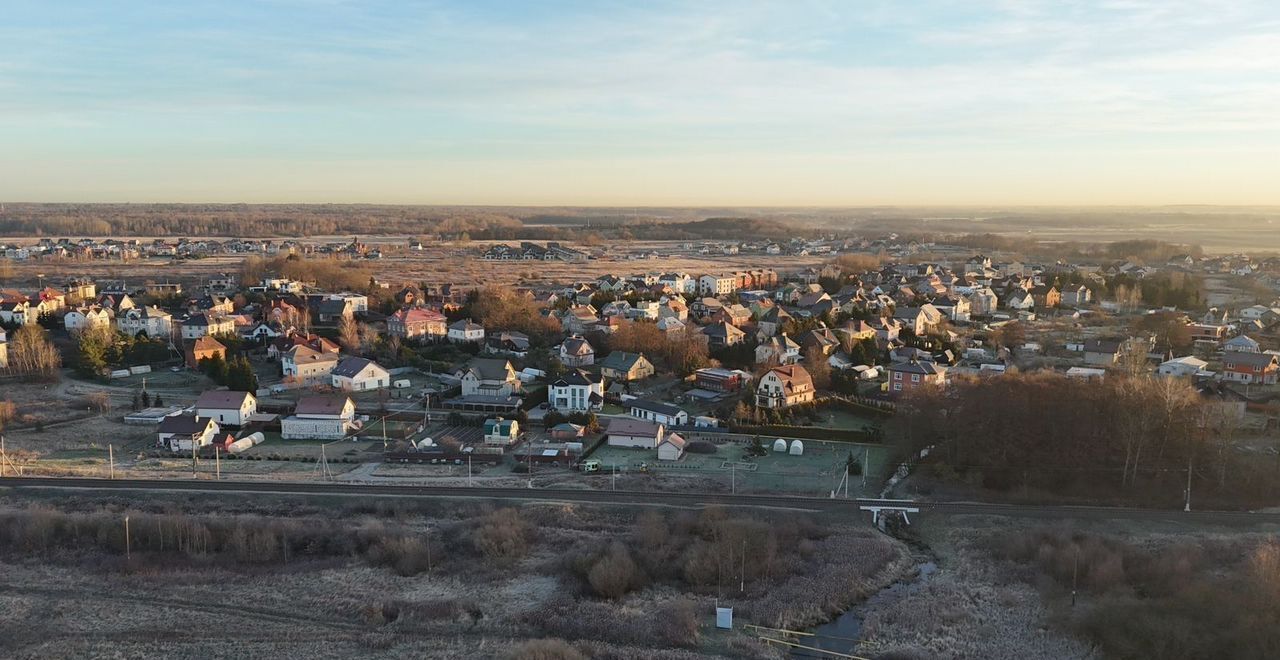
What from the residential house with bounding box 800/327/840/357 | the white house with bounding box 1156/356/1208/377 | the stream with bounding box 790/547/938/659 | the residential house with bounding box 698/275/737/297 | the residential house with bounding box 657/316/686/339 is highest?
the residential house with bounding box 698/275/737/297

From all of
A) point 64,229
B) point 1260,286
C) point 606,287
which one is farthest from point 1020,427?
point 64,229

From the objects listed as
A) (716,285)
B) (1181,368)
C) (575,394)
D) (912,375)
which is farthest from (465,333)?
(1181,368)

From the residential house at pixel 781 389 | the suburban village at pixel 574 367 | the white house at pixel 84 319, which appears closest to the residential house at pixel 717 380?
the suburban village at pixel 574 367

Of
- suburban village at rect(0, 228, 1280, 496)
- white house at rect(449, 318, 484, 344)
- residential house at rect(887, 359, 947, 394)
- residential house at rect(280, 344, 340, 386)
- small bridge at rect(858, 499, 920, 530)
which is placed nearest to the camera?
small bridge at rect(858, 499, 920, 530)

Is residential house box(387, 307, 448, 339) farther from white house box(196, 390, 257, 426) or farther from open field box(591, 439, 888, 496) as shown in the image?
open field box(591, 439, 888, 496)

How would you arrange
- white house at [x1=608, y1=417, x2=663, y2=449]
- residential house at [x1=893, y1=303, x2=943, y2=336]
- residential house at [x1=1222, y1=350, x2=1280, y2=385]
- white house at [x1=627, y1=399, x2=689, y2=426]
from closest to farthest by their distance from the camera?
white house at [x1=608, y1=417, x2=663, y2=449], white house at [x1=627, y1=399, x2=689, y2=426], residential house at [x1=1222, y1=350, x2=1280, y2=385], residential house at [x1=893, y1=303, x2=943, y2=336]

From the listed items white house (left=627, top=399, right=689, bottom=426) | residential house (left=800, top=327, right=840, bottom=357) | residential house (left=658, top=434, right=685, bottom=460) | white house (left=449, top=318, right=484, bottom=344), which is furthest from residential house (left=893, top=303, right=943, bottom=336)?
residential house (left=658, top=434, right=685, bottom=460)

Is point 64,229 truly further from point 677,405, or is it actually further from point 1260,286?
point 1260,286

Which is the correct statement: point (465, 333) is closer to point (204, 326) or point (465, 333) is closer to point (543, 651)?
point (204, 326)
